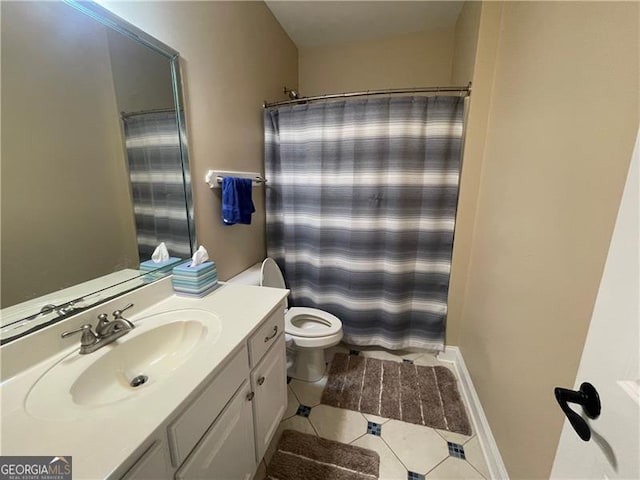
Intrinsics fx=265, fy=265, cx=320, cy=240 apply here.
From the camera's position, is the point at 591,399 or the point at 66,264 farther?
the point at 66,264

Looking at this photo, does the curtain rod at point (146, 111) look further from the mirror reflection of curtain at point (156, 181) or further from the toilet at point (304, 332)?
the toilet at point (304, 332)

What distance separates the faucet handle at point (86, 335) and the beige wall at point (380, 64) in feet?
7.87

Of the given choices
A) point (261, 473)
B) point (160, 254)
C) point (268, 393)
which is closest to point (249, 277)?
point (160, 254)

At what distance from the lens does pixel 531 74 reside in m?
1.06

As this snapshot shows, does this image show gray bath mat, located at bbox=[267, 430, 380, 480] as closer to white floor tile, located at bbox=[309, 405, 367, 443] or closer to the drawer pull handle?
white floor tile, located at bbox=[309, 405, 367, 443]

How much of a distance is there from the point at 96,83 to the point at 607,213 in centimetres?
158

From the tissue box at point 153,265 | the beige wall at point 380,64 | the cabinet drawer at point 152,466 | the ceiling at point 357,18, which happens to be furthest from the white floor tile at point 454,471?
the ceiling at point 357,18

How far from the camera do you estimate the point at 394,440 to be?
4.54 feet

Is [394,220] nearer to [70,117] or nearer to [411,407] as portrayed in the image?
[411,407]

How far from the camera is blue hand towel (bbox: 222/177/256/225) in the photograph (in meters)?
1.47

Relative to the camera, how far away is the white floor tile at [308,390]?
1.63 metres

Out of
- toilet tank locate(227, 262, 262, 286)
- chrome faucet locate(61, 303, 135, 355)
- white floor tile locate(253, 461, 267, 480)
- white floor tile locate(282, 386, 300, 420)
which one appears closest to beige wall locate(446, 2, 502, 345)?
white floor tile locate(282, 386, 300, 420)

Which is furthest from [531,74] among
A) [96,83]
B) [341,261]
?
[96,83]

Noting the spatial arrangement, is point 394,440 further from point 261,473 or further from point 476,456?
point 261,473
